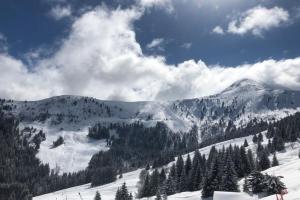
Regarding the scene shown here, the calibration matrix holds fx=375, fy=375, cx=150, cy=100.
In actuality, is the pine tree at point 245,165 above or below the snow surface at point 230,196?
above

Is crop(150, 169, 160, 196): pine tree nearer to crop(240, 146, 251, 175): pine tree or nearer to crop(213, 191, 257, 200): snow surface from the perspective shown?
crop(240, 146, 251, 175): pine tree

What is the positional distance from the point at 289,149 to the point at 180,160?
63.9 m

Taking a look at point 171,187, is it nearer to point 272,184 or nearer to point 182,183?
point 182,183

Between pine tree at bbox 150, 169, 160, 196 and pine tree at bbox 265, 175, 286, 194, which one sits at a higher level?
pine tree at bbox 265, 175, 286, 194

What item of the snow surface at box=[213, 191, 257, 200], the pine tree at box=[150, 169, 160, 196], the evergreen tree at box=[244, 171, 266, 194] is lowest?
the pine tree at box=[150, 169, 160, 196]

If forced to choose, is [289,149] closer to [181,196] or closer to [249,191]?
[181,196]

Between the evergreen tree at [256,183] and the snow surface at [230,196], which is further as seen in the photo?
the evergreen tree at [256,183]

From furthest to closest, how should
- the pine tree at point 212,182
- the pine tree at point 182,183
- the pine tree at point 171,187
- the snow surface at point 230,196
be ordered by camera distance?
the pine tree at point 171,187
the pine tree at point 182,183
the pine tree at point 212,182
the snow surface at point 230,196

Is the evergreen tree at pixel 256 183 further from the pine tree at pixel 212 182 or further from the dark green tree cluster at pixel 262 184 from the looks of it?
the pine tree at pixel 212 182

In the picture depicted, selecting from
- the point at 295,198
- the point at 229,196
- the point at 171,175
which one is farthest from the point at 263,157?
the point at 295,198

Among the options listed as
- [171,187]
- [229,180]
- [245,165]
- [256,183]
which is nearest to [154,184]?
[171,187]

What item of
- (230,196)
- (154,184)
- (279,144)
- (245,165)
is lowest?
(154,184)

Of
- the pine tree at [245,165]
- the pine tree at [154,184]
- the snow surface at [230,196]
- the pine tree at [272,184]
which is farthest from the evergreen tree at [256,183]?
the pine tree at [154,184]

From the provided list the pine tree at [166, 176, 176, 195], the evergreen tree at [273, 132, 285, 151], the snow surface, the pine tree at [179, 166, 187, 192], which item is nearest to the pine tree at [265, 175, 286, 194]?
the snow surface
